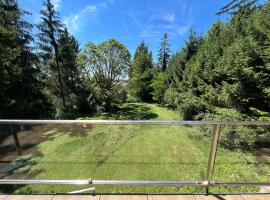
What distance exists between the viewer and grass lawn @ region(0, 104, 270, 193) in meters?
2.19

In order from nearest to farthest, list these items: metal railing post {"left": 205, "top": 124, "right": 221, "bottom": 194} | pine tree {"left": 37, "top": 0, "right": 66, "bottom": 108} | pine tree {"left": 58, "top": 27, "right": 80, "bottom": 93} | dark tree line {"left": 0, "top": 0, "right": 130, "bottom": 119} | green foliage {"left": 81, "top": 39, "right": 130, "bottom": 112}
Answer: metal railing post {"left": 205, "top": 124, "right": 221, "bottom": 194}
dark tree line {"left": 0, "top": 0, "right": 130, "bottom": 119}
pine tree {"left": 37, "top": 0, "right": 66, "bottom": 108}
pine tree {"left": 58, "top": 27, "right": 80, "bottom": 93}
green foliage {"left": 81, "top": 39, "right": 130, "bottom": 112}

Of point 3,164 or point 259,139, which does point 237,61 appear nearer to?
point 259,139

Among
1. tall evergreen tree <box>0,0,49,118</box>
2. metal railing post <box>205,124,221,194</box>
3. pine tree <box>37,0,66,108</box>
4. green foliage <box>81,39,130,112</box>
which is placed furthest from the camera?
green foliage <box>81,39,130,112</box>

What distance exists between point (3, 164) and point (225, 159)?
104 inches

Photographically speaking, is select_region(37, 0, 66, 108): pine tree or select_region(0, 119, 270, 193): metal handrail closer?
select_region(0, 119, 270, 193): metal handrail

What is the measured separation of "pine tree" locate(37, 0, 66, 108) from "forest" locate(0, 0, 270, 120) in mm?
13

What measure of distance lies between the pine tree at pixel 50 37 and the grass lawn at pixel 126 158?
12827 mm

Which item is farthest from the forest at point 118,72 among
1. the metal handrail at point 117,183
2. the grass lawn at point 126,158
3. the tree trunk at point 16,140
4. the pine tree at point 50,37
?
the tree trunk at point 16,140

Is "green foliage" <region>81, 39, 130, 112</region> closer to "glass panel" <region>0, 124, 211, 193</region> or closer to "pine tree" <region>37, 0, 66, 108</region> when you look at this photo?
"pine tree" <region>37, 0, 66, 108</region>

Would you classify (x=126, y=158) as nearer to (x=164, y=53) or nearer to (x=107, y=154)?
(x=107, y=154)

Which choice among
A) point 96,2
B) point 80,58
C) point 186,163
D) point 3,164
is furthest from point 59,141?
point 80,58

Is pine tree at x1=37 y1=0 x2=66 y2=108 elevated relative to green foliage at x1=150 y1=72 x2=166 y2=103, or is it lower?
elevated

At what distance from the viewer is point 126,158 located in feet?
7.82

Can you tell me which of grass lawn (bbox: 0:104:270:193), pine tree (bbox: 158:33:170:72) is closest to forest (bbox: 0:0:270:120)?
grass lawn (bbox: 0:104:270:193)
